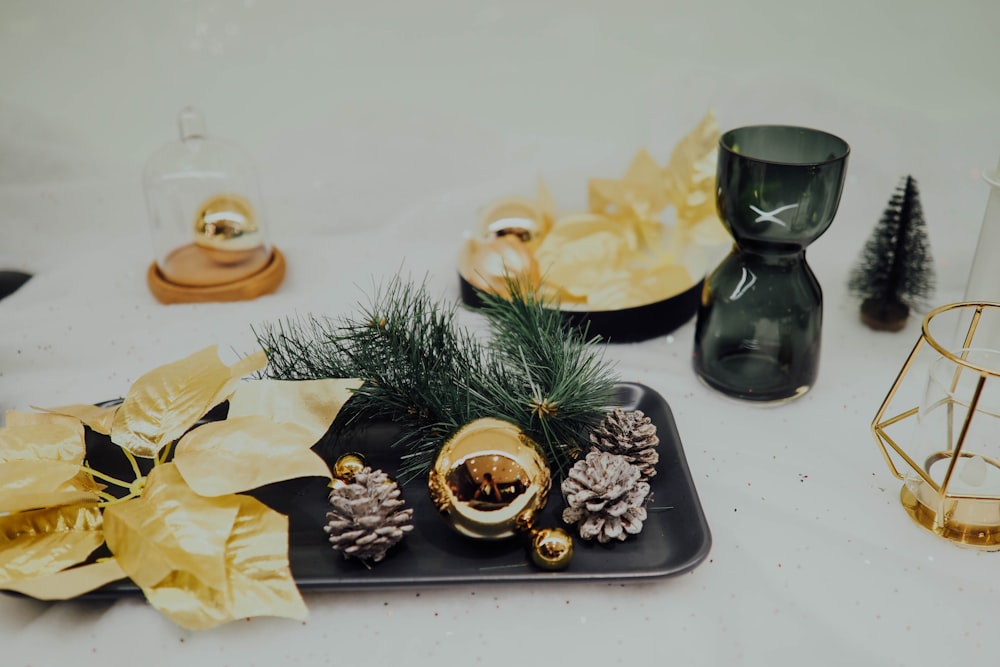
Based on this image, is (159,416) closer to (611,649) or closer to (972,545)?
(611,649)

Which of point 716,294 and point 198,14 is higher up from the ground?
point 198,14

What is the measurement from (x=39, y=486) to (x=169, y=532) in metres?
0.08

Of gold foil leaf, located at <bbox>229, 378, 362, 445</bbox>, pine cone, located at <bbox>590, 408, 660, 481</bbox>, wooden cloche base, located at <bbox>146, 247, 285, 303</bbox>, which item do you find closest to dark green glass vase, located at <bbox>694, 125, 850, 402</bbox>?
pine cone, located at <bbox>590, 408, 660, 481</bbox>

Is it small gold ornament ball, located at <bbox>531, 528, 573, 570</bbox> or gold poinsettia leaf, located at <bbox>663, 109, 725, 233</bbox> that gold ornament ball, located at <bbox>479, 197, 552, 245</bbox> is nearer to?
gold poinsettia leaf, located at <bbox>663, 109, 725, 233</bbox>

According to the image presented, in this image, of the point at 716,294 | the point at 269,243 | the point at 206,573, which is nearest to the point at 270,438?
the point at 206,573

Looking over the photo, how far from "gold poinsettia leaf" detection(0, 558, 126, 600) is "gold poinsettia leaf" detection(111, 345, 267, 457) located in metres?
0.08

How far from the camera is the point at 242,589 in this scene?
400 mm

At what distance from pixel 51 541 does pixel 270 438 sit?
0.39 feet

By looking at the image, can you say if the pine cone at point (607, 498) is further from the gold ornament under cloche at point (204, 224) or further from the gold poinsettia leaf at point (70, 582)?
the gold ornament under cloche at point (204, 224)

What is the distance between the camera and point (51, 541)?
436mm

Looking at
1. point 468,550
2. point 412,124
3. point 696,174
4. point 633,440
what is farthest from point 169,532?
point 412,124

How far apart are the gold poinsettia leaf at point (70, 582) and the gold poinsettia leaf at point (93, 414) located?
0.34 ft

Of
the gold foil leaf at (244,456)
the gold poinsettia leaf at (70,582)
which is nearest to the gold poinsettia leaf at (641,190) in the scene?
the gold foil leaf at (244,456)

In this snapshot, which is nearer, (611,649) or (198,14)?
(611,649)
